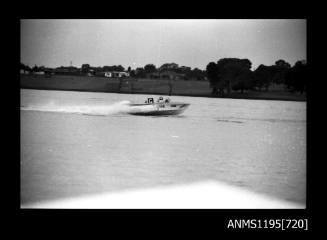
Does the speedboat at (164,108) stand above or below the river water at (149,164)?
above

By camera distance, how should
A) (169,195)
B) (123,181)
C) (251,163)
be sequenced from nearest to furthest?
(169,195), (123,181), (251,163)

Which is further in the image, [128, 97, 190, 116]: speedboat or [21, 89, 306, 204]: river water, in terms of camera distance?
[128, 97, 190, 116]: speedboat

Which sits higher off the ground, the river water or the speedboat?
the speedboat

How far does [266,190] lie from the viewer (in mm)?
7957

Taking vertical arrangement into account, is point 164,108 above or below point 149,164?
above

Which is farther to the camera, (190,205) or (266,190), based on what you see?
(266,190)

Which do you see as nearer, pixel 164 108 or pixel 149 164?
pixel 149 164

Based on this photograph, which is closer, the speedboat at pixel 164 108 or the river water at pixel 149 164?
the river water at pixel 149 164
